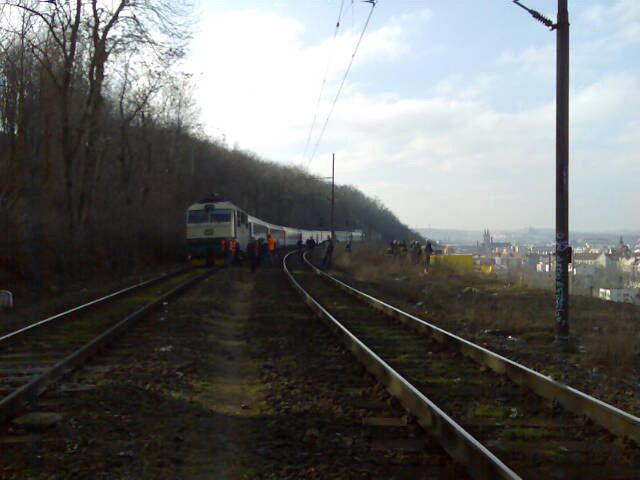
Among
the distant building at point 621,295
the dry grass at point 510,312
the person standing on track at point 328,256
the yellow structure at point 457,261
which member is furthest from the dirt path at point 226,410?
the yellow structure at point 457,261

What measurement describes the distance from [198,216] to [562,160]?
2626 cm

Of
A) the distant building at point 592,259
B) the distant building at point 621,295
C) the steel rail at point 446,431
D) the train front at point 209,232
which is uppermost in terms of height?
the train front at point 209,232

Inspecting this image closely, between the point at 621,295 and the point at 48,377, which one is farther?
the point at 621,295

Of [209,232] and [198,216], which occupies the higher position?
[198,216]

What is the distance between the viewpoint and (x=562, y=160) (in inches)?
459

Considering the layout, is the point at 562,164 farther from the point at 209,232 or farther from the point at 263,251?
the point at 209,232

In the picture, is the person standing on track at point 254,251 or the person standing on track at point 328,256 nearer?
the person standing on track at point 254,251

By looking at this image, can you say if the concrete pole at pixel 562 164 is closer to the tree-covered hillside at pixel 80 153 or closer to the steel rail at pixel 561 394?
the steel rail at pixel 561 394

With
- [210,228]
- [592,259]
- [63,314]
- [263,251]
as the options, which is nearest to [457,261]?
[592,259]

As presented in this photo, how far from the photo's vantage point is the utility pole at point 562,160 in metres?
11.6

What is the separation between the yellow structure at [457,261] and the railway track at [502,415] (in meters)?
27.6

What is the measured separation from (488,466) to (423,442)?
1167mm

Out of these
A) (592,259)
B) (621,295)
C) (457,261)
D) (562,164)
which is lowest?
(621,295)

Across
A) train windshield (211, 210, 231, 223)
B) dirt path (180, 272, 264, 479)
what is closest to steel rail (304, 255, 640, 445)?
dirt path (180, 272, 264, 479)
